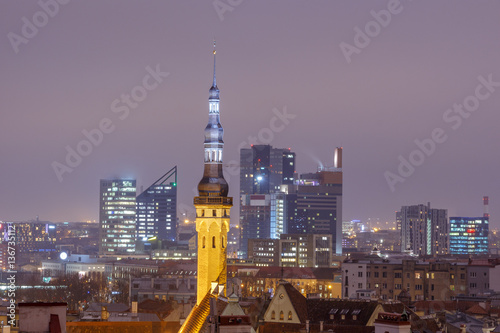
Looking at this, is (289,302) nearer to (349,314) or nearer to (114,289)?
(349,314)

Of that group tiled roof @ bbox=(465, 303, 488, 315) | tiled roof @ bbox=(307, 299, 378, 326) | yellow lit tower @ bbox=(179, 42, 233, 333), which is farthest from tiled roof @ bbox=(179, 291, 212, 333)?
tiled roof @ bbox=(465, 303, 488, 315)

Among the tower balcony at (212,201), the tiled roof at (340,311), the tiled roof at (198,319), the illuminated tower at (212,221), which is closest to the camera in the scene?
the tiled roof at (198,319)

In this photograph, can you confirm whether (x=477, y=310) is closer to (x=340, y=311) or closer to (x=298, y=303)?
(x=340, y=311)

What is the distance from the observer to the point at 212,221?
218 ft

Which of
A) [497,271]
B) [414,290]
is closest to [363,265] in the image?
[414,290]

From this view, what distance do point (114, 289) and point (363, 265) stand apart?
195 feet

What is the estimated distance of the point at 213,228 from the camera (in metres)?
66.5

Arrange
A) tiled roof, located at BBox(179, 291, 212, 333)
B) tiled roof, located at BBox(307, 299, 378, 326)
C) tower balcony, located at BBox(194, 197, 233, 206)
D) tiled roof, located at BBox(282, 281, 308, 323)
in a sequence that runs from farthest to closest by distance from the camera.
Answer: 1. tiled roof, located at BBox(282, 281, 308, 323)
2. tiled roof, located at BBox(307, 299, 378, 326)
3. tower balcony, located at BBox(194, 197, 233, 206)
4. tiled roof, located at BBox(179, 291, 212, 333)

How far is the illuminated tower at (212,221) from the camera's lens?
6600cm

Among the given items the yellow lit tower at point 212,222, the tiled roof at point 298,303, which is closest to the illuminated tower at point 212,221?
the yellow lit tower at point 212,222

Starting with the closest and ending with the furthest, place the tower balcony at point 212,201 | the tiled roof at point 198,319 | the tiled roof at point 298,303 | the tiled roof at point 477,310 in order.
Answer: the tiled roof at point 198,319 → the tower balcony at point 212,201 → the tiled roof at point 298,303 → the tiled roof at point 477,310

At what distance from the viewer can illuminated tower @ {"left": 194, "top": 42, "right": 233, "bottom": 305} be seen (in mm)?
66000

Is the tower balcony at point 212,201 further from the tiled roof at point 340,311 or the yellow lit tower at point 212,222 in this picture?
the tiled roof at point 340,311

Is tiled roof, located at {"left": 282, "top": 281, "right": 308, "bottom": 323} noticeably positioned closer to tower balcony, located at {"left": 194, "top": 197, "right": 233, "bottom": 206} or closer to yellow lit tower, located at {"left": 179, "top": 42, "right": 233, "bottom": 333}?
yellow lit tower, located at {"left": 179, "top": 42, "right": 233, "bottom": 333}
